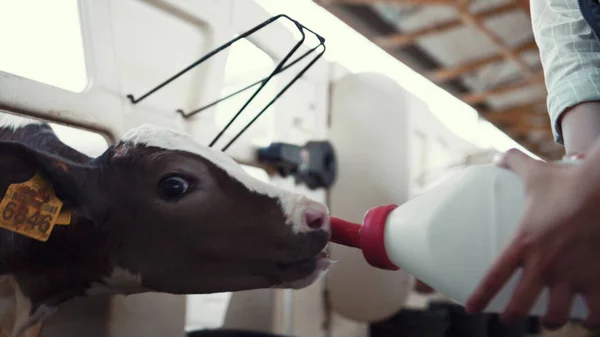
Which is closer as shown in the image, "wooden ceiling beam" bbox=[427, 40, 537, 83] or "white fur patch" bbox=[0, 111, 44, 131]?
"white fur patch" bbox=[0, 111, 44, 131]

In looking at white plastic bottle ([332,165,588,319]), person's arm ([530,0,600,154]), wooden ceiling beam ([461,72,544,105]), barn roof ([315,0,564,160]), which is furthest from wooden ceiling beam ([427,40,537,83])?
white plastic bottle ([332,165,588,319])

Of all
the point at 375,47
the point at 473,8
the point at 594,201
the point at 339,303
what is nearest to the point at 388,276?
the point at 339,303

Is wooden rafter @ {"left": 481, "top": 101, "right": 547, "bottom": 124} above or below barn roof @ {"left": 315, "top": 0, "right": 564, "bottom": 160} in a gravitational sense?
below

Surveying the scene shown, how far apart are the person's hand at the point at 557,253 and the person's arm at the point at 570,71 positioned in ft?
1.05

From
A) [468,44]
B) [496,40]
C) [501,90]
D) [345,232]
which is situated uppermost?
[345,232]

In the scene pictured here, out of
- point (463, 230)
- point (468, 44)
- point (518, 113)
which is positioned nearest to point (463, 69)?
point (468, 44)

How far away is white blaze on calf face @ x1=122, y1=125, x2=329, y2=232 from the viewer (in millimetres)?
660

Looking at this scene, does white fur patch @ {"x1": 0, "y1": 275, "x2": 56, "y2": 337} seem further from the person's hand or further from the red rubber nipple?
the person's hand

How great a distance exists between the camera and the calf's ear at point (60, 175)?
614mm

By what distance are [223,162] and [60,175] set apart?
8.0 inches

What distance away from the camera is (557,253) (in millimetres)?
396

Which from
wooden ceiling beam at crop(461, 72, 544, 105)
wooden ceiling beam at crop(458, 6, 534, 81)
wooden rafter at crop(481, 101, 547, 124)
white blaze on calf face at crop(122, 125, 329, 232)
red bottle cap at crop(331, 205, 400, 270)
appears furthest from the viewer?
wooden rafter at crop(481, 101, 547, 124)

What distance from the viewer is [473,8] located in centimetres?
273

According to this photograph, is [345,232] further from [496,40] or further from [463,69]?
[463,69]
